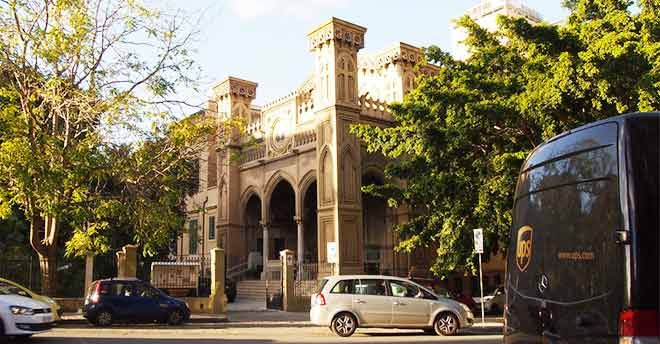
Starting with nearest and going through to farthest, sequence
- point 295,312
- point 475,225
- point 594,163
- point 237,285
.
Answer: point 594,163, point 475,225, point 295,312, point 237,285

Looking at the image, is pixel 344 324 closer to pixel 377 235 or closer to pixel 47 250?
pixel 47 250

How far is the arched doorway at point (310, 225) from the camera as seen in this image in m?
31.8

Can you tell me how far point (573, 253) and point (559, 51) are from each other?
13852 mm

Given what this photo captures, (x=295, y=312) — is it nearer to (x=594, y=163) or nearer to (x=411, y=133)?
(x=411, y=133)

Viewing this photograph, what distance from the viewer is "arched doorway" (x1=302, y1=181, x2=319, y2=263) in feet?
104

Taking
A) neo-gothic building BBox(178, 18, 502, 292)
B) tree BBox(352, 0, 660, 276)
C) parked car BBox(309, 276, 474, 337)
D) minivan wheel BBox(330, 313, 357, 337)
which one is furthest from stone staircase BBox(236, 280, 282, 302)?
minivan wheel BBox(330, 313, 357, 337)

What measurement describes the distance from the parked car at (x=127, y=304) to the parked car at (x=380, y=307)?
443 centimetres

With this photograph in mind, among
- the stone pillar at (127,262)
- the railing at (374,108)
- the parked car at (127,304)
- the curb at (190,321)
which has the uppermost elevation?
the railing at (374,108)

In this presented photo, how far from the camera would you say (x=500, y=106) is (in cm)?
1711

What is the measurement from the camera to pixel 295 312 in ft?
70.6

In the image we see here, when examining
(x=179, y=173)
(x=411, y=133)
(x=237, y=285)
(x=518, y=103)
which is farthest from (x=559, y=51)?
(x=237, y=285)

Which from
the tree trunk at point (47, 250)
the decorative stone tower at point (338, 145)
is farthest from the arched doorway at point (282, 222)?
the tree trunk at point (47, 250)

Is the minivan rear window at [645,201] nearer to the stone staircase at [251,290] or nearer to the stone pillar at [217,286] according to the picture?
the stone pillar at [217,286]

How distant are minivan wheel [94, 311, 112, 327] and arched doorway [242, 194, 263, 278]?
16.5 metres
